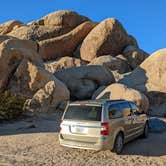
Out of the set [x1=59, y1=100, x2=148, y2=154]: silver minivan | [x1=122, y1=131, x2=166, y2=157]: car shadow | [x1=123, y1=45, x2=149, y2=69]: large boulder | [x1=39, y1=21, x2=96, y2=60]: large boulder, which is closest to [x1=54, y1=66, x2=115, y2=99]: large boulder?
[x1=123, y1=45, x2=149, y2=69]: large boulder

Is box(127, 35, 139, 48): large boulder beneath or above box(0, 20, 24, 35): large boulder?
beneath

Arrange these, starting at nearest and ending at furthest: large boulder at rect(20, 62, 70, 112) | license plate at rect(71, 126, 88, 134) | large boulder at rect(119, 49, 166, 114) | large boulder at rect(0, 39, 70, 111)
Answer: license plate at rect(71, 126, 88, 134), large boulder at rect(20, 62, 70, 112), large boulder at rect(0, 39, 70, 111), large boulder at rect(119, 49, 166, 114)

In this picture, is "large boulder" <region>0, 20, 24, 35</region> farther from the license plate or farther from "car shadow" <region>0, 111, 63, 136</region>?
the license plate

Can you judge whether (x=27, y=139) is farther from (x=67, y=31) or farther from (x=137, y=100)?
(x=67, y=31)

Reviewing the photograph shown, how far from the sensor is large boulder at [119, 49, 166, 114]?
22.8m

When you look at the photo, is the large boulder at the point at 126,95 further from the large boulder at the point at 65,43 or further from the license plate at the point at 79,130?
the large boulder at the point at 65,43

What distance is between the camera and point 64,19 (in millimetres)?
39562

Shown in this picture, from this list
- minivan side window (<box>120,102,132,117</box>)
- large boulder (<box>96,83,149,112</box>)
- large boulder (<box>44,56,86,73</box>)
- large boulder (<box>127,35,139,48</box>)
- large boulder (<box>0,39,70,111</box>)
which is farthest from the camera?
large boulder (<box>127,35,139,48</box>)

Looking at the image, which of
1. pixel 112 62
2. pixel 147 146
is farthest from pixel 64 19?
pixel 147 146

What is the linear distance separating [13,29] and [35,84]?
23.2 metres

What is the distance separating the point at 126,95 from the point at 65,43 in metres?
19.6

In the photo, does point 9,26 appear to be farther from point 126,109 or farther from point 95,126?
point 95,126

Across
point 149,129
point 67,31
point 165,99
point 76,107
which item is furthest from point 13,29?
point 76,107

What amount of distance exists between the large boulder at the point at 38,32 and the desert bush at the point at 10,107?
69.2 ft
